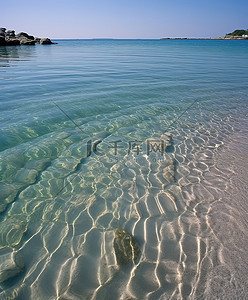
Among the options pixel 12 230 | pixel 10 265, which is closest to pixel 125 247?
pixel 10 265

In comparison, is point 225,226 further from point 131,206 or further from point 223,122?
point 223,122

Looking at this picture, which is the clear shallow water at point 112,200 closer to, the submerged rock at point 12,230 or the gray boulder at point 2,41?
the submerged rock at point 12,230

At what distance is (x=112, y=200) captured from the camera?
4.15 m

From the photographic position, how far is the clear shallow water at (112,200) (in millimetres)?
2734

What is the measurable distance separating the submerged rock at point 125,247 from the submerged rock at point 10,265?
1.34 m

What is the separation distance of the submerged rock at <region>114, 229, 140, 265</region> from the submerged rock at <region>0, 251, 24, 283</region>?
134cm

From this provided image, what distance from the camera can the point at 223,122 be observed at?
8211 mm

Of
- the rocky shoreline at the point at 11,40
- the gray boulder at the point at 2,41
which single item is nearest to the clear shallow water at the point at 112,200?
the gray boulder at the point at 2,41

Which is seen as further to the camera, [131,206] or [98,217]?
[131,206]

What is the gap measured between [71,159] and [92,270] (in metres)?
3.08

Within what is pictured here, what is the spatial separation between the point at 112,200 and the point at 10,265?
192 cm

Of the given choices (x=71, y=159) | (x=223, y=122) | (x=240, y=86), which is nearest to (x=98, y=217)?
(x=71, y=159)

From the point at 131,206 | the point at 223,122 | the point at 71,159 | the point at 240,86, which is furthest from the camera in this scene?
the point at 240,86

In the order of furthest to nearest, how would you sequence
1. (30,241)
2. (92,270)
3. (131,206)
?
(131,206), (30,241), (92,270)
